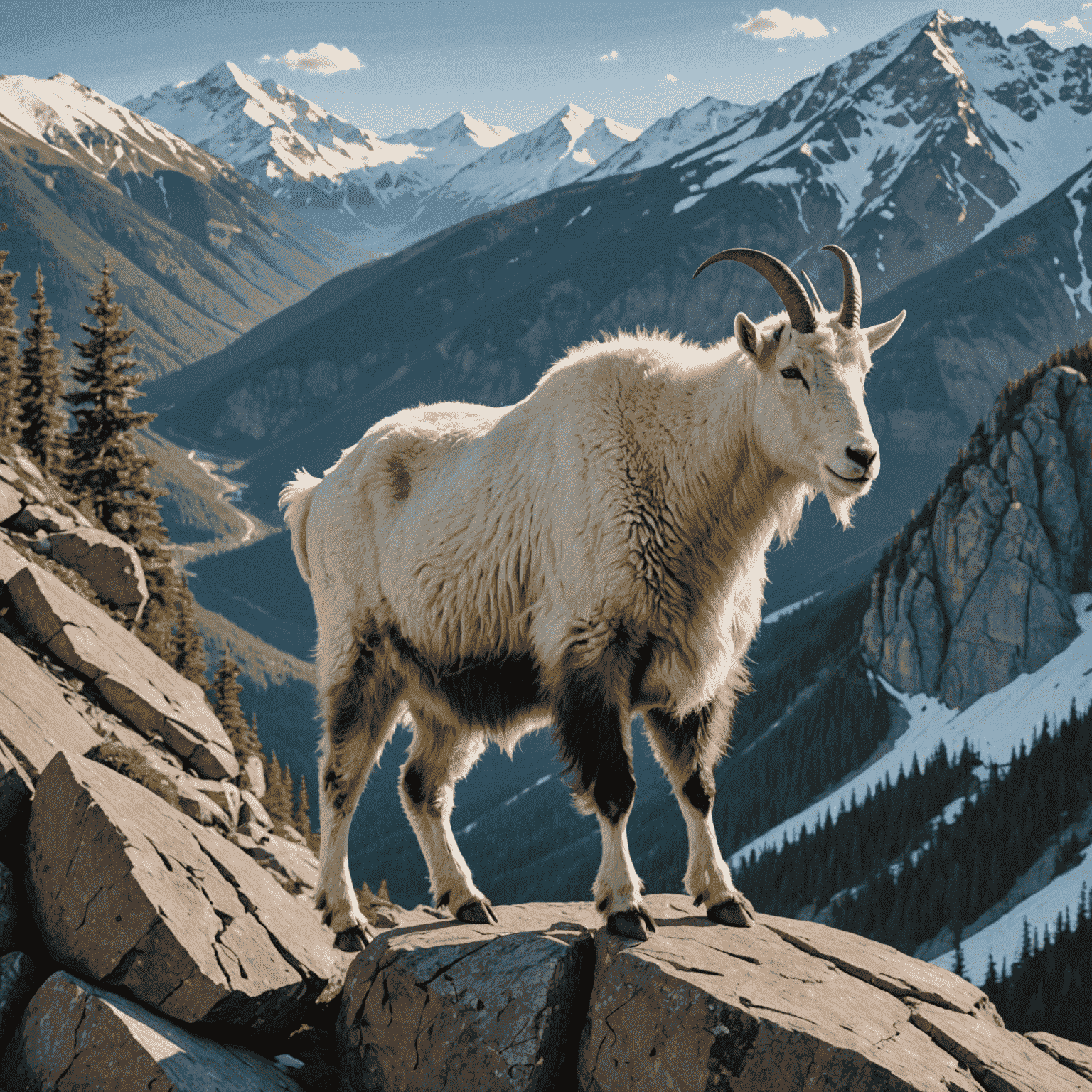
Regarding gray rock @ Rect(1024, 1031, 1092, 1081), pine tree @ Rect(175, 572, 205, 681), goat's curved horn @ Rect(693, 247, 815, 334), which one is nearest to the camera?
goat's curved horn @ Rect(693, 247, 815, 334)

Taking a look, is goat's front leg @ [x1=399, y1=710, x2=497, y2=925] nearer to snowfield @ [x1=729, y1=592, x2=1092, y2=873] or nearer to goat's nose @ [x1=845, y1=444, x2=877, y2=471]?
goat's nose @ [x1=845, y1=444, x2=877, y2=471]

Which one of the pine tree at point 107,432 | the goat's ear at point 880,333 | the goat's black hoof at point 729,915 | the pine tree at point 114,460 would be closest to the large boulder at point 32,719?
the goat's black hoof at point 729,915

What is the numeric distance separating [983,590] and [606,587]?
19452cm

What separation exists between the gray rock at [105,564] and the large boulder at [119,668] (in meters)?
3.32

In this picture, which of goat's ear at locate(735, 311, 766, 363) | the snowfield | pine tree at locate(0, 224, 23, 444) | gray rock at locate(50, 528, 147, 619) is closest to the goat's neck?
goat's ear at locate(735, 311, 766, 363)

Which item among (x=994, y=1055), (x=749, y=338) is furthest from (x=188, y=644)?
(x=994, y=1055)

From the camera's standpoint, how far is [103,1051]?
7105 mm

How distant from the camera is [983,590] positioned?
186 m

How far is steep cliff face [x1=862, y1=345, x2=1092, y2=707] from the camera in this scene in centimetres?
17638

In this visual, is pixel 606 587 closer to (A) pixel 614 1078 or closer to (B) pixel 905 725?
(A) pixel 614 1078

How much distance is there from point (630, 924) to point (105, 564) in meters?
15.7

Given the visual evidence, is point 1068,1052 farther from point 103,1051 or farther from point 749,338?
point 103,1051

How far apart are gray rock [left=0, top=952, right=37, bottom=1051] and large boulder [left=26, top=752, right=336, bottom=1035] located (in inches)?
8.5

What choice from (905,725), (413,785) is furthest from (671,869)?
(413,785)
